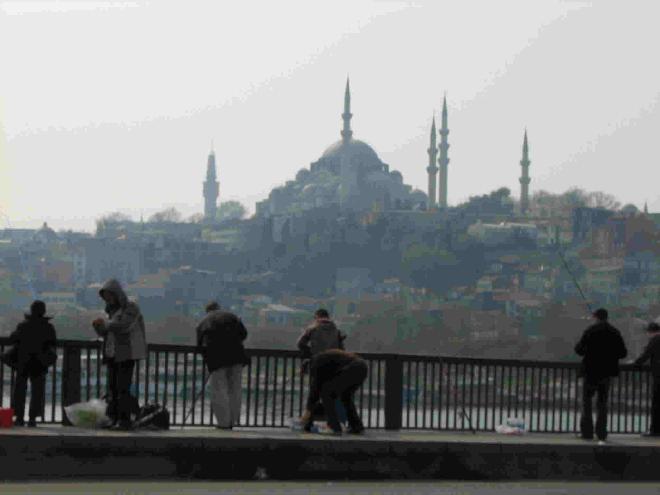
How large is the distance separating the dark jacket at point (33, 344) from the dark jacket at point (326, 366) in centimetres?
209


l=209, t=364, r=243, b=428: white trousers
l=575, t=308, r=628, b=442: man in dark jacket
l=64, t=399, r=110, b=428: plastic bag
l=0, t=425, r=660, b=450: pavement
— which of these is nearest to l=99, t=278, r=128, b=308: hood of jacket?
l=64, t=399, r=110, b=428: plastic bag

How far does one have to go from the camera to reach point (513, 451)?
659 inches

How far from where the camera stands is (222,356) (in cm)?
1747

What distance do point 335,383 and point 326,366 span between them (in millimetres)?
182

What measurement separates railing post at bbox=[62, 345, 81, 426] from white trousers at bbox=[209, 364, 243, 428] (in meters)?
1.08

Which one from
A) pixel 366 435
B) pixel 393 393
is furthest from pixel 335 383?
pixel 393 393

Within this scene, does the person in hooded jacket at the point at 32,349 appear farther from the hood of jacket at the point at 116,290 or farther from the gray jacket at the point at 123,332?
the hood of jacket at the point at 116,290

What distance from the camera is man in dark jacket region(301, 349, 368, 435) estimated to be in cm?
1712
